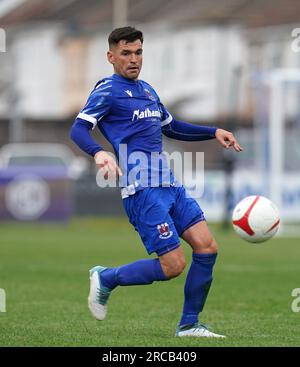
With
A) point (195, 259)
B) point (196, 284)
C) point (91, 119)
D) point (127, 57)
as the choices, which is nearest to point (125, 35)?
point (127, 57)

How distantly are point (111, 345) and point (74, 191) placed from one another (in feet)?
60.8

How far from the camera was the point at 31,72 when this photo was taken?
48938 millimetres

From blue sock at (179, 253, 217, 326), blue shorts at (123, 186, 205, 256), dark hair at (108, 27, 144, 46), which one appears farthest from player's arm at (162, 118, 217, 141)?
blue sock at (179, 253, 217, 326)

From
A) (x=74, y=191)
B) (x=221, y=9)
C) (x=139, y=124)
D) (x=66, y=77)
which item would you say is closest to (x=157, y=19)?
(x=221, y=9)

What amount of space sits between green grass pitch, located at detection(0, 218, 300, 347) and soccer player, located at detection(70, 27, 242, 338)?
39 cm

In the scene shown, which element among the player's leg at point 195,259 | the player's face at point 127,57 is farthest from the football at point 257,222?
the player's face at point 127,57

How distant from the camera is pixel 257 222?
8.45 m

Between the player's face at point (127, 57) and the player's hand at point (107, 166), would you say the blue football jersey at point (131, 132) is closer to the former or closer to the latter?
the player's face at point (127, 57)

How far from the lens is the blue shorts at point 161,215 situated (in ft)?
25.8

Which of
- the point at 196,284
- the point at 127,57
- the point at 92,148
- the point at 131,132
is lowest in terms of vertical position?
the point at 196,284

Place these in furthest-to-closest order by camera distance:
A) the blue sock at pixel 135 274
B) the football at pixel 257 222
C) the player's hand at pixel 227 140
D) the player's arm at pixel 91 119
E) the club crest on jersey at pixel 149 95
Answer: the football at pixel 257 222, the player's hand at pixel 227 140, the club crest on jersey at pixel 149 95, the blue sock at pixel 135 274, the player's arm at pixel 91 119

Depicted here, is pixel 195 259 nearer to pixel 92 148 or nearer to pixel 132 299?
pixel 92 148

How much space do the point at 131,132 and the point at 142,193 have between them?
0.45 m

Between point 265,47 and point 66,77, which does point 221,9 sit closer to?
point 265,47
